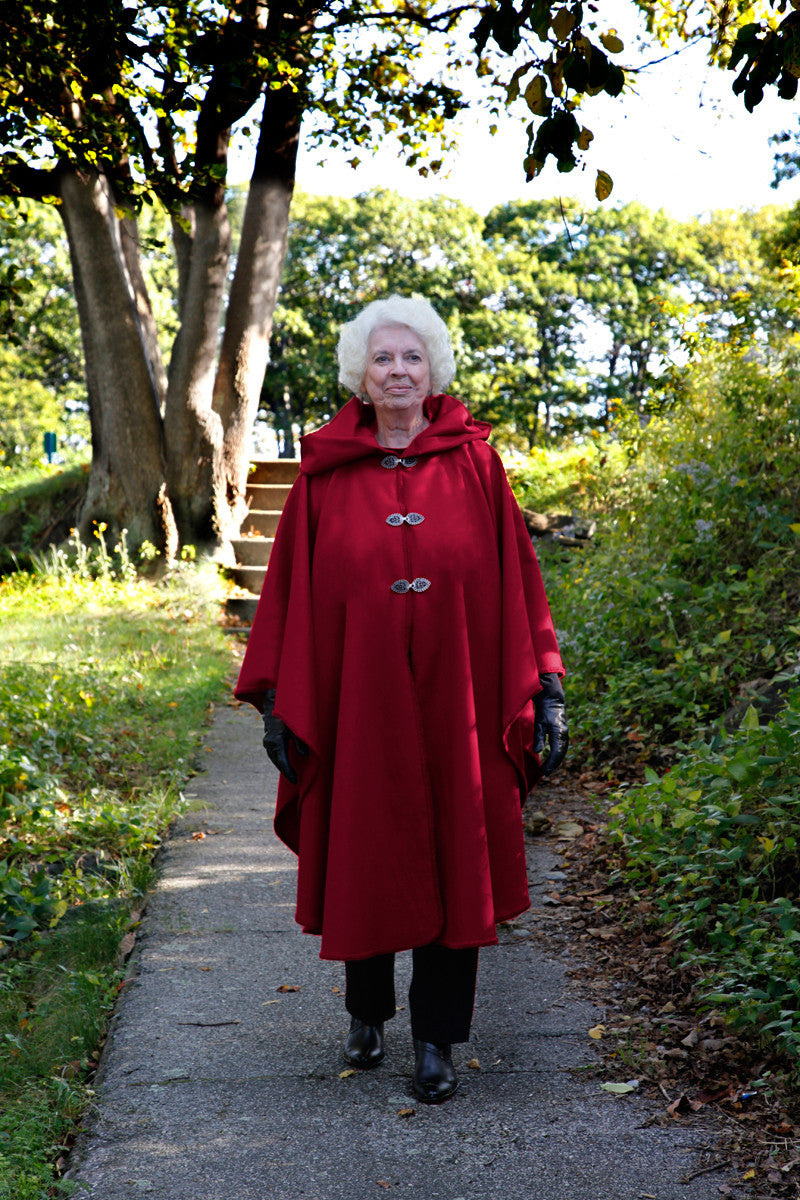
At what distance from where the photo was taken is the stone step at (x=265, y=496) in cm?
1273

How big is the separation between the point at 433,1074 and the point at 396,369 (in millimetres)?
1987

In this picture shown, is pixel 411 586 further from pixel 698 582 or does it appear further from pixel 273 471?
pixel 273 471

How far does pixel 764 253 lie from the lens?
14.6 m

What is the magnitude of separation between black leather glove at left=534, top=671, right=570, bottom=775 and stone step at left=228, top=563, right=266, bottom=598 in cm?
823

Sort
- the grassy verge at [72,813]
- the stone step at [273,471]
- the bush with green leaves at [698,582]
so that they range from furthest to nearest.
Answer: the stone step at [273,471] < the bush with green leaves at [698,582] < the grassy verge at [72,813]

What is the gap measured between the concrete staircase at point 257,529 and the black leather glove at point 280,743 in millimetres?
7513

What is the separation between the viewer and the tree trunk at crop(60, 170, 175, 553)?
1058cm

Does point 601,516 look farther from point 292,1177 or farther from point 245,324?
point 292,1177

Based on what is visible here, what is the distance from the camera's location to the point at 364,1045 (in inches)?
124

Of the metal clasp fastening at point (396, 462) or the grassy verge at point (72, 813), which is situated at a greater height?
the metal clasp fastening at point (396, 462)

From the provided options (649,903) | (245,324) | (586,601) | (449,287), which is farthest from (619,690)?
(449,287)

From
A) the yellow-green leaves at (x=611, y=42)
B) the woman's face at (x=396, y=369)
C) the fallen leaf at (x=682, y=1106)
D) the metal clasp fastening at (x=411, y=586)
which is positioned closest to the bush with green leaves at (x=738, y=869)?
the fallen leaf at (x=682, y=1106)

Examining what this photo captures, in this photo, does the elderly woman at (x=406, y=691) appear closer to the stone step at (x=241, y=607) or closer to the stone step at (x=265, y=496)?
the stone step at (x=241, y=607)

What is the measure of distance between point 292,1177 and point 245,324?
33.0ft
